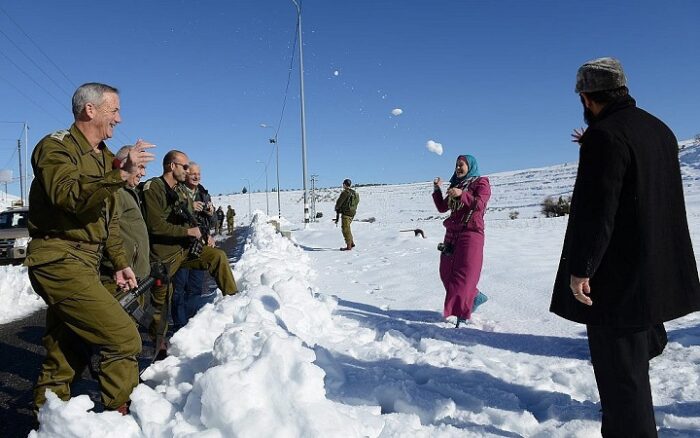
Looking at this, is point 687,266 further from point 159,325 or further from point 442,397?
point 159,325

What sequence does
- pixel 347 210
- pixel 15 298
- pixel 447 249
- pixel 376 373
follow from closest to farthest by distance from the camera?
pixel 376 373, pixel 447 249, pixel 15 298, pixel 347 210

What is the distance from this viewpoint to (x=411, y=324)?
4.92 meters

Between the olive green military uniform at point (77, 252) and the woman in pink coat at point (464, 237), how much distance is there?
3.27 m

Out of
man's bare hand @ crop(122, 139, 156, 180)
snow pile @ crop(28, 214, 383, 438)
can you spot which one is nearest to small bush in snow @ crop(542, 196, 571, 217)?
snow pile @ crop(28, 214, 383, 438)

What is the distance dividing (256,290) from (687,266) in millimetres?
3698

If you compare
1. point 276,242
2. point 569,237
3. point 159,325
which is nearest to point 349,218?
point 276,242

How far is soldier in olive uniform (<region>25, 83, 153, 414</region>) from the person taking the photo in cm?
222

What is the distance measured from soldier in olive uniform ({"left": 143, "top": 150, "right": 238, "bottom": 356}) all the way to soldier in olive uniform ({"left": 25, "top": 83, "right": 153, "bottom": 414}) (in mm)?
1567

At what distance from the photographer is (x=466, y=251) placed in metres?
4.86

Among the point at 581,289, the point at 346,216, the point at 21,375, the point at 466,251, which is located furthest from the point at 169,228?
the point at 346,216

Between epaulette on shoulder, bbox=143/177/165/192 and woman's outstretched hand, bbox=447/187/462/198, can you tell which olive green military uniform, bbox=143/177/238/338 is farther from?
woman's outstretched hand, bbox=447/187/462/198

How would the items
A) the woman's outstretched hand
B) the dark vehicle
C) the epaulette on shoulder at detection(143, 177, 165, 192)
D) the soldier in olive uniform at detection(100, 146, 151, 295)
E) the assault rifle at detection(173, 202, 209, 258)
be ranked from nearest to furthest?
1. the soldier in olive uniform at detection(100, 146, 151, 295)
2. the epaulette on shoulder at detection(143, 177, 165, 192)
3. the assault rifle at detection(173, 202, 209, 258)
4. the woman's outstretched hand
5. the dark vehicle

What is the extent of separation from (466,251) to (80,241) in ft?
12.0

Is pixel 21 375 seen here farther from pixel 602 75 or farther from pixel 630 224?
pixel 602 75
